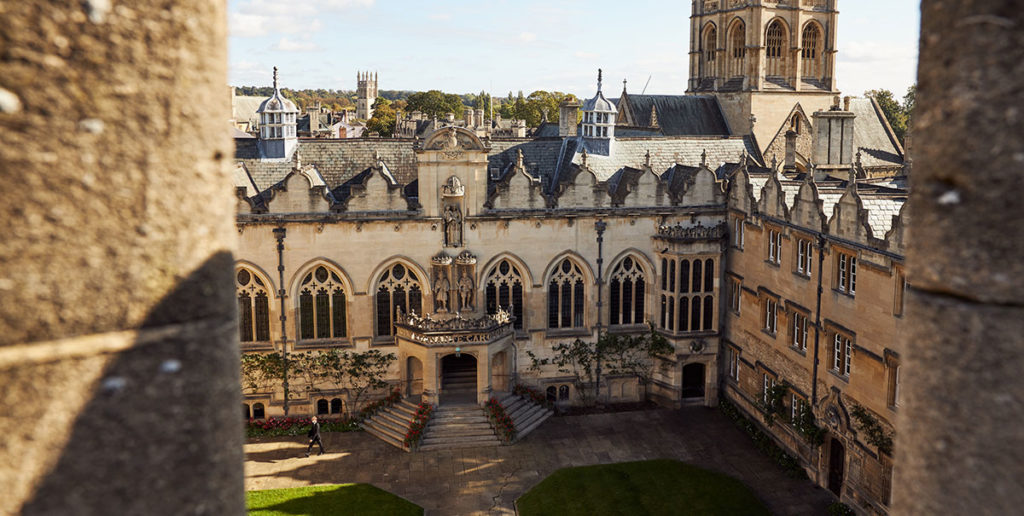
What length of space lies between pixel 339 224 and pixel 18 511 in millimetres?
24594

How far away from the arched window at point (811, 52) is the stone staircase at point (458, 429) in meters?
35.3

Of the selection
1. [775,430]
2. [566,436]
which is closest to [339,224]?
[566,436]

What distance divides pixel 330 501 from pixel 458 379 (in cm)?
807

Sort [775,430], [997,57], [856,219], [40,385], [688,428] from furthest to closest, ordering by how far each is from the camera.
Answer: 1. [688,428]
2. [775,430]
3. [856,219]
4. [997,57]
5. [40,385]

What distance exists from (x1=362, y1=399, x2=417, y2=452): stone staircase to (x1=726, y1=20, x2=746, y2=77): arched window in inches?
1306

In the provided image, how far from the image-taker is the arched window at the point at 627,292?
30.1 metres

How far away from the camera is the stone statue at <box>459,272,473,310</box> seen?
28.4 m

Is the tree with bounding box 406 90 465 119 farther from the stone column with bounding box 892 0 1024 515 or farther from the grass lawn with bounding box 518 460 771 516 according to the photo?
the stone column with bounding box 892 0 1024 515

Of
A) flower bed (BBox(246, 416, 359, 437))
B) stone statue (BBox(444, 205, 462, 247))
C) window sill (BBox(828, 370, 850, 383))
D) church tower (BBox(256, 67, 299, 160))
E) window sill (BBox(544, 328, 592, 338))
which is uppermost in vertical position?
church tower (BBox(256, 67, 299, 160))

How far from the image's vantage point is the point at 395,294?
28.7 metres

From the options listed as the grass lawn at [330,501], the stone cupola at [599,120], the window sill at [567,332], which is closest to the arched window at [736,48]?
the stone cupola at [599,120]

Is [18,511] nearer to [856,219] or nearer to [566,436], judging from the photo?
[856,219]

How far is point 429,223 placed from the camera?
28.2 metres

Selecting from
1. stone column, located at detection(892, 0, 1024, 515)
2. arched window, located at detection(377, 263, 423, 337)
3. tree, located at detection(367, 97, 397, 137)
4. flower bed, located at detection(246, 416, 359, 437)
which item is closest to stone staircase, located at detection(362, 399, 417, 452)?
flower bed, located at detection(246, 416, 359, 437)
